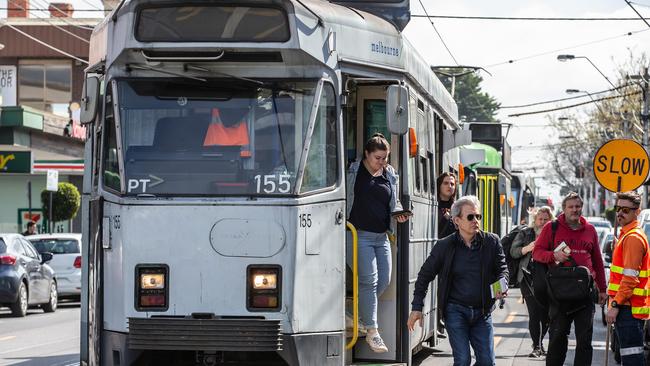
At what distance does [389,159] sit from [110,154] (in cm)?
255

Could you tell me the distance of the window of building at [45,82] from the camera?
60.5 metres

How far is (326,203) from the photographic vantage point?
33.3 feet

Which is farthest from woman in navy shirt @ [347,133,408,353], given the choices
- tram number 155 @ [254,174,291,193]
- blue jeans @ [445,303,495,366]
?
tram number 155 @ [254,174,291,193]

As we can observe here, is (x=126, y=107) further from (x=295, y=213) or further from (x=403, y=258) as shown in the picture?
(x=403, y=258)

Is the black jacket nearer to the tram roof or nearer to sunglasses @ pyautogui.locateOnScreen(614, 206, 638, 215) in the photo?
the tram roof

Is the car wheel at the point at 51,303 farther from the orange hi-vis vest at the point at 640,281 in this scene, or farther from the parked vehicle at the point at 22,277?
the orange hi-vis vest at the point at 640,281

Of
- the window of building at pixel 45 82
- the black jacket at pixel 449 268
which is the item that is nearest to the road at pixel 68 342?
the black jacket at pixel 449 268

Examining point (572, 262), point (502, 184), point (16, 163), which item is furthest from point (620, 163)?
point (16, 163)

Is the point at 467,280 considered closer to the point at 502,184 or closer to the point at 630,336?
the point at 630,336

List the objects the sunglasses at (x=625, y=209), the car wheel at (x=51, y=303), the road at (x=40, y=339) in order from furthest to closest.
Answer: the car wheel at (x=51, y=303) → the road at (x=40, y=339) → the sunglasses at (x=625, y=209)

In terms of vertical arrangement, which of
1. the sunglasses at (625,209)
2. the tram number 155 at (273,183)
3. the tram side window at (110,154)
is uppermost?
the tram side window at (110,154)

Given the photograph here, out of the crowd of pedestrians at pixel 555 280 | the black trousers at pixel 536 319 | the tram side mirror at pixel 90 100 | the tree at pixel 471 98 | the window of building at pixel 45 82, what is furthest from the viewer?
the tree at pixel 471 98

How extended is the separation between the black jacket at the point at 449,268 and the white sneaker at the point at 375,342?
2.94 ft

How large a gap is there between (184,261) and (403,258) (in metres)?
2.33
